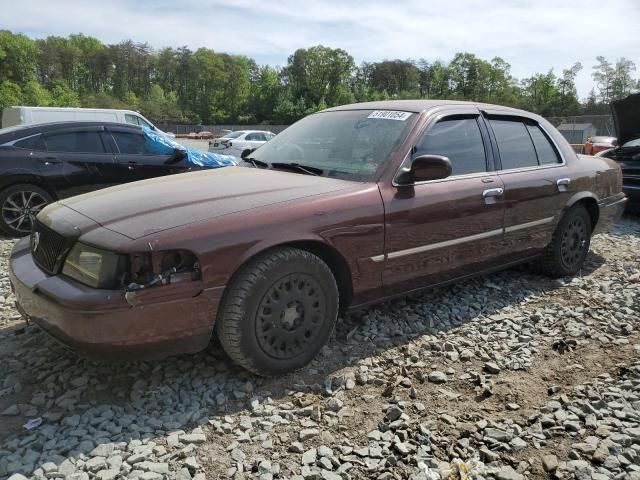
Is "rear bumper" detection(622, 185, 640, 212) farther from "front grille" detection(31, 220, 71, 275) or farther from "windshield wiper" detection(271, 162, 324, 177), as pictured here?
"front grille" detection(31, 220, 71, 275)

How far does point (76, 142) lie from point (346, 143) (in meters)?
4.69

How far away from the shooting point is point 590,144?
1905 cm

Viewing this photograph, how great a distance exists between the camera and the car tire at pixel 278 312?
2730 mm

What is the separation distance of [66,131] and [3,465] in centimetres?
549

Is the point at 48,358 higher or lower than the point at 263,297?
lower

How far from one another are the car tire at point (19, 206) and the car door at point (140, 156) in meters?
1.12

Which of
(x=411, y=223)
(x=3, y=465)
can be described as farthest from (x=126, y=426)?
(x=411, y=223)

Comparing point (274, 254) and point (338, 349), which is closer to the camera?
point (274, 254)

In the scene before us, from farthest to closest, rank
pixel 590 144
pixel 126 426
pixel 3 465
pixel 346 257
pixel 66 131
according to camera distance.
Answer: pixel 590 144 < pixel 66 131 < pixel 346 257 < pixel 126 426 < pixel 3 465

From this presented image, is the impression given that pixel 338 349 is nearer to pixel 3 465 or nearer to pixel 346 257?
pixel 346 257

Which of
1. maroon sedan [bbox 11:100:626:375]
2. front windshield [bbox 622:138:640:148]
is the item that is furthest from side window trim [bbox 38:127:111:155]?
front windshield [bbox 622:138:640:148]

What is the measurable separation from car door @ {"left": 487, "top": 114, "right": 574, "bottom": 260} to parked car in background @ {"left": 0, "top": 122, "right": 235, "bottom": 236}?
4713 mm

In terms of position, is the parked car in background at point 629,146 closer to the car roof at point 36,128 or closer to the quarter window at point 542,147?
the quarter window at point 542,147

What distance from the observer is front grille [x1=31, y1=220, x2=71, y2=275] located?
2758 millimetres
